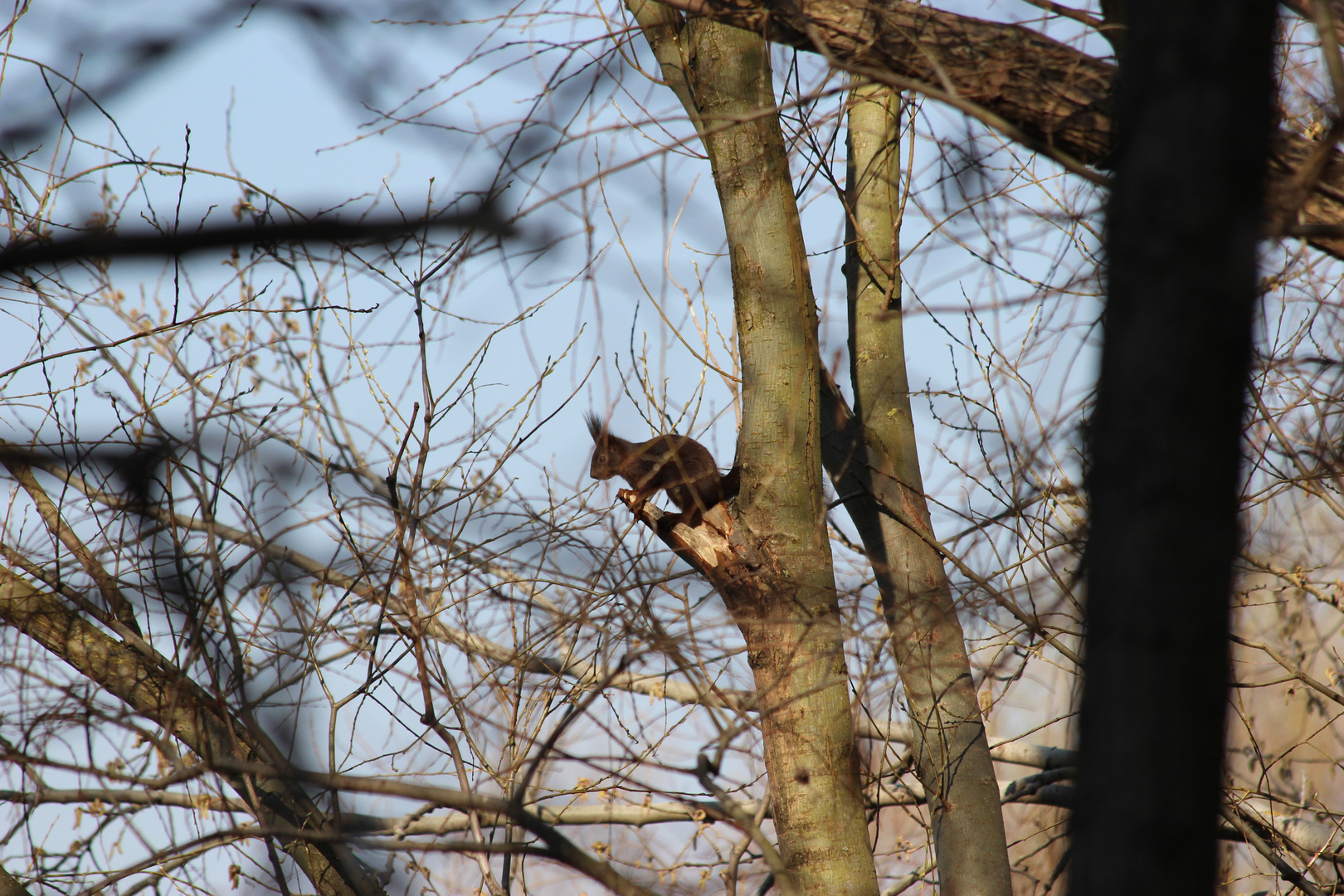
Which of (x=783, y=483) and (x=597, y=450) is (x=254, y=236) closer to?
(x=783, y=483)

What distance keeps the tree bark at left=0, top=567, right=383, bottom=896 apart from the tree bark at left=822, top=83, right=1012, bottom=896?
176 centimetres

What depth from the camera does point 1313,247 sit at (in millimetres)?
2771

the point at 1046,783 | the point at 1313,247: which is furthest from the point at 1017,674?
the point at 1313,247

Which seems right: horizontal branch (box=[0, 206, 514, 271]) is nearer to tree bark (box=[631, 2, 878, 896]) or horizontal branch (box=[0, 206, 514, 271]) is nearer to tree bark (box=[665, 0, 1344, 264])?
tree bark (box=[665, 0, 1344, 264])

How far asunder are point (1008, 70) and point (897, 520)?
195cm

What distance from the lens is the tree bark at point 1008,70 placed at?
2357mm

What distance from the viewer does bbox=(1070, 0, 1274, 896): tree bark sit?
1.06 metres

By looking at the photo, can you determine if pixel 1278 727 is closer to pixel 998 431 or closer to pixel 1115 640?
pixel 998 431

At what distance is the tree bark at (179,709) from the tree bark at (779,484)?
1.27 metres

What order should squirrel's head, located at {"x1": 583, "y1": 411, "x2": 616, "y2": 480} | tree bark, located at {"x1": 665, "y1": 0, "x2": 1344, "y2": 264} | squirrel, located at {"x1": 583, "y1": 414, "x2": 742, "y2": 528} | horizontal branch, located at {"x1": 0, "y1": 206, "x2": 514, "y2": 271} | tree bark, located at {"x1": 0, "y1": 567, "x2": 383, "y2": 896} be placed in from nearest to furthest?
1. horizontal branch, located at {"x1": 0, "y1": 206, "x2": 514, "y2": 271}
2. tree bark, located at {"x1": 665, "y1": 0, "x2": 1344, "y2": 264}
3. tree bark, located at {"x1": 0, "y1": 567, "x2": 383, "y2": 896}
4. squirrel, located at {"x1": 583, "y1": 414, "x2": 742, "y2": 528}
5. squirrel's head, located at {"x1": 583, "y1": 411, "x2": 616, "y2": 480}

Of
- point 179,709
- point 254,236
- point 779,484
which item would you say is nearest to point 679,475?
point 779,484

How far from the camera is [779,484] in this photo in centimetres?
331

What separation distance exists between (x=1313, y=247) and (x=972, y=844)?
6.92ft

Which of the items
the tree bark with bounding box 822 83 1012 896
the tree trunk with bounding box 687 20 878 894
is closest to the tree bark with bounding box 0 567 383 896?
the tree trunk with bounding box 687 20 878 894
